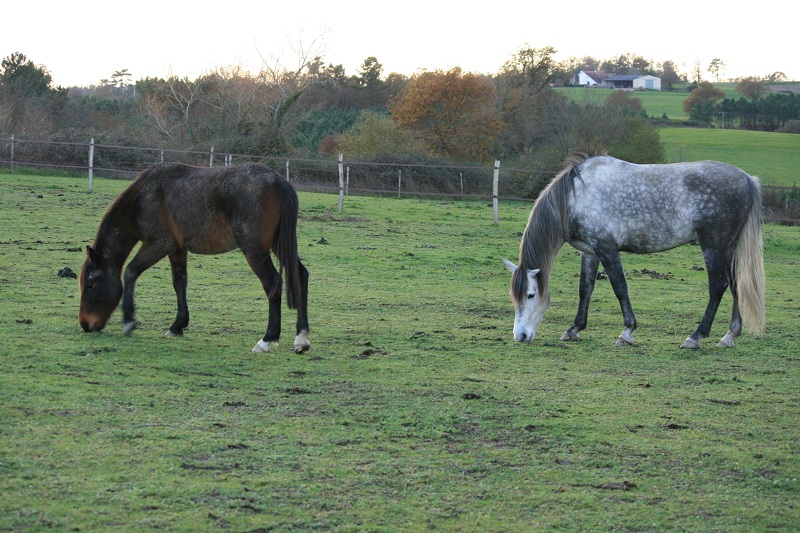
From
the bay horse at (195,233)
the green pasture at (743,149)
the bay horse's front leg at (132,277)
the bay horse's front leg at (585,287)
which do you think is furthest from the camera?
the green pasture at (743,149)

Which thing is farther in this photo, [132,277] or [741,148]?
[741,148]

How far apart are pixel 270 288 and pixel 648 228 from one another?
12.8 feet

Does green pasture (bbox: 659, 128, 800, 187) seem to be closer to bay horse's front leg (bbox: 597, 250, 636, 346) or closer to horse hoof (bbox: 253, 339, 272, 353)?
bay horse's front leg (bbox: 597, 250, 636, 346)

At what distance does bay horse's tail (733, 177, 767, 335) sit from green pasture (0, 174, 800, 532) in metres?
0.47

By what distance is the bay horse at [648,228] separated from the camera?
316 inches

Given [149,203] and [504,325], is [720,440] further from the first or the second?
[149,203]

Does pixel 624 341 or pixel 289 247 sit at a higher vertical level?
pixel 289 247

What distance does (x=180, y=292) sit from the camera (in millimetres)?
7617

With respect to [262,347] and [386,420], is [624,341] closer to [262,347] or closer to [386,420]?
[262,347]

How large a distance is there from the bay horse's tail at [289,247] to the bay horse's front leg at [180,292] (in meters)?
1.16

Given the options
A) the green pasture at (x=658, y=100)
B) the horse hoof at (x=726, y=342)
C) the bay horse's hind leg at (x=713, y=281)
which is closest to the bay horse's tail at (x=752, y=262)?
the bay horse's hind leg at (x=713, y=281)

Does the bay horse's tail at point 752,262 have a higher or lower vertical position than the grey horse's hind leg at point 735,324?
higher

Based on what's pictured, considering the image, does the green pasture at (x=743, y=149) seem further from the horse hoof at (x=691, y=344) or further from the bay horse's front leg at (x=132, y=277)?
the bay horse's front leg at (x=132, y=277)

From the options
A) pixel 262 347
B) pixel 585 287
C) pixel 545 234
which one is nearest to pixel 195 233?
pixel 262 347
